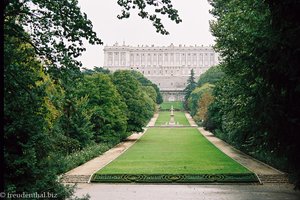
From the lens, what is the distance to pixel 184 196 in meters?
17.5

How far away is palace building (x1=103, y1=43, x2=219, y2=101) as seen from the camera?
164m

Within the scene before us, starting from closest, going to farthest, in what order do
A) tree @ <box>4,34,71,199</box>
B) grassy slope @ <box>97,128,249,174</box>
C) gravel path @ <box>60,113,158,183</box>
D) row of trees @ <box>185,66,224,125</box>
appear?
tree @ <box>4,34,71,199</box>, gravel path @ <box>60,113,158,183</box>, grassy slope @ <box>97,128,249,174</box>, row of trees @ <box>185,66,224,125</box>

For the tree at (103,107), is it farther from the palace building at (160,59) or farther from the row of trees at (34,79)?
the palace building at (160,59)

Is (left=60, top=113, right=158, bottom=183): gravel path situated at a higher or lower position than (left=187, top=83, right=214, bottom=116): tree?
lower

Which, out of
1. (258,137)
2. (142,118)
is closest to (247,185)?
(258,137)

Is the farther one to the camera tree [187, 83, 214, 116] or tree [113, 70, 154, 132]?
tree [187, 83, 214, 116]

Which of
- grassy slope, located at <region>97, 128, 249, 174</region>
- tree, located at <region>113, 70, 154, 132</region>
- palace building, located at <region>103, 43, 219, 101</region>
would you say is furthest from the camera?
palace building, located at <region>103, 43, 219, 101</region>

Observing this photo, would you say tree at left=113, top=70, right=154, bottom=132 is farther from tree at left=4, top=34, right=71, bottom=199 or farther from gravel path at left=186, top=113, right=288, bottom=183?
tree at left=4, top=34, right=71, bottom=199

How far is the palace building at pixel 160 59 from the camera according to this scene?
537ft

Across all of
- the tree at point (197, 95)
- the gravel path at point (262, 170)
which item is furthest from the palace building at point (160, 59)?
the gravel path at point (262, 170)

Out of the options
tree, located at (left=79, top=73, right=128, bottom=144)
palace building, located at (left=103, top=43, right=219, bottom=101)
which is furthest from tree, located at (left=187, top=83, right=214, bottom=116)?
palace building, located at (left=103, top=43, right=219, bottom=101)

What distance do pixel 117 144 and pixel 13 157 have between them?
31.6 meters

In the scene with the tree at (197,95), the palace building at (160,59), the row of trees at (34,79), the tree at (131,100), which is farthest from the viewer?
the palace building at (160,59)

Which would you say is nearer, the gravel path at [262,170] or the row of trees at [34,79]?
the row of trees at [34,79]
